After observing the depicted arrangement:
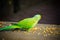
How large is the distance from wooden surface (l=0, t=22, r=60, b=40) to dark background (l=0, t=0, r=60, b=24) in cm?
4

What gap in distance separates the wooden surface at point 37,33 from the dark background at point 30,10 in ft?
0.12

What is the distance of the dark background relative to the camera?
92 centimetres

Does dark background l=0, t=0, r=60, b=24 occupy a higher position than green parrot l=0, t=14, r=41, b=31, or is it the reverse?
dark background l=0, t=0, r=60, b=24

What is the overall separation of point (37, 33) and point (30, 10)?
162 millimetres

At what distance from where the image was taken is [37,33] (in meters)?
0.88

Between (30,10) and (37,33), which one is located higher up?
(30,10)

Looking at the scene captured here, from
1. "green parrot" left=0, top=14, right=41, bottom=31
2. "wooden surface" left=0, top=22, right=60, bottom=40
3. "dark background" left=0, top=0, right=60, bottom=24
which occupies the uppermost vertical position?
"dark background" left=0, top=0, right=60, bottom=24

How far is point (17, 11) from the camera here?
3.05 ft

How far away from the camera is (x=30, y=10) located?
926 millimetres

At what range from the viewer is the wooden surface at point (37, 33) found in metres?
0.86

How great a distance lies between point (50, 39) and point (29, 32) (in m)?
0.14

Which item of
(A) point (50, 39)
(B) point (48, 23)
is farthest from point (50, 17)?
(A) point (50, 39)

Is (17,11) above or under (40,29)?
above

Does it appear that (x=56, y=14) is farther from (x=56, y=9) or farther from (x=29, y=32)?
(x=29, y=32)
